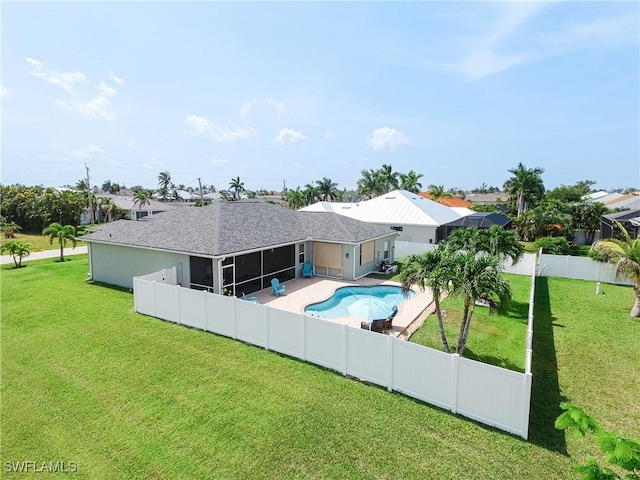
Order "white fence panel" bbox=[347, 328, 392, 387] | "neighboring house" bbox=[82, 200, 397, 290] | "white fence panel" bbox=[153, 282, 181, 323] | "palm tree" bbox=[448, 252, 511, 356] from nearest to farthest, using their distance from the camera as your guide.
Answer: "white fence panel" bbox=[347, 328, 392, 387] → "palm tree" bbox=[448, 252, 511, 356] → "white fence panel" bbox=[153, 282, 181, 323] → "neighboring house" bbox=[82, 200, 397, 290]

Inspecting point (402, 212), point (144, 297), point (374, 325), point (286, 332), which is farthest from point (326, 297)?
point (402, 212)

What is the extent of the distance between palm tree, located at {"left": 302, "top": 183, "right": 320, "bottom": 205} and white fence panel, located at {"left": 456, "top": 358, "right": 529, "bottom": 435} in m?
61.0

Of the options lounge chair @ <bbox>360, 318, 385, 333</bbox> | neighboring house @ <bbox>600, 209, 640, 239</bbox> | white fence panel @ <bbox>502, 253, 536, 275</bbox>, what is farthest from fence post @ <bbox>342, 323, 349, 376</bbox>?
neighboring house @ <bbox>600, 209, 640, 239</bbox>

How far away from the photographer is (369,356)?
29.8ft

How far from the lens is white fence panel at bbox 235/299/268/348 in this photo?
431 inches

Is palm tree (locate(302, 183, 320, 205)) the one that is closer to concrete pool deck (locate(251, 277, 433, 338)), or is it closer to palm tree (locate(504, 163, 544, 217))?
palm tree (locate(504, 163, 544, 217))

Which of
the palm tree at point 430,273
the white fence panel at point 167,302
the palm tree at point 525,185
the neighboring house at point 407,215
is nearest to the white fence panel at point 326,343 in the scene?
the palm tree at point 430,273

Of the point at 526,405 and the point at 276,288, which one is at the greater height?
the point at 526,405

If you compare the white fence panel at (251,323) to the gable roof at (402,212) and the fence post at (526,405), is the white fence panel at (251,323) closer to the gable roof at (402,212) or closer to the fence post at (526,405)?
the fence post at (526,405)

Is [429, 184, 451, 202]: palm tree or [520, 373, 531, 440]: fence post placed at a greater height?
[429, 184, 451, 202]: palm tree

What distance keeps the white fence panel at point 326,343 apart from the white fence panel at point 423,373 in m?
1.47

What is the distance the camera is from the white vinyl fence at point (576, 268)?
20281 mm

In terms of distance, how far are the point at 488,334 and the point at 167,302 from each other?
37.3ft

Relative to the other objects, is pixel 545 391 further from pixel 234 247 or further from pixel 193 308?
pixel 234 247
